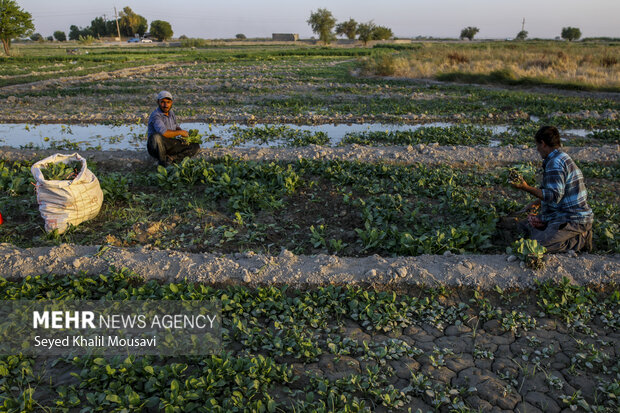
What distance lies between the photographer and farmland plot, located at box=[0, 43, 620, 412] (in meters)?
2.83

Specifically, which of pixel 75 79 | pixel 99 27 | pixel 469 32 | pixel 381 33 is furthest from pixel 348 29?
pixel 75 79

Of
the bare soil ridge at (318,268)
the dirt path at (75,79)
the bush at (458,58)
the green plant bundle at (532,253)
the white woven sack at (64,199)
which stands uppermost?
the bush at (458,58)

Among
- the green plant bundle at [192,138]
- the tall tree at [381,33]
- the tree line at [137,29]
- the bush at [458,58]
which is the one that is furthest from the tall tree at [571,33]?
the green plant bundle at [192,138]

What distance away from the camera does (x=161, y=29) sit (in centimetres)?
8294

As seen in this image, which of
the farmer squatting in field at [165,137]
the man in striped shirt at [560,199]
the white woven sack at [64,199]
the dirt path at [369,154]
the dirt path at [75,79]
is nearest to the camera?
the man in striped shirt at [560,199]

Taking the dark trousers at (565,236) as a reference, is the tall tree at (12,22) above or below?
above

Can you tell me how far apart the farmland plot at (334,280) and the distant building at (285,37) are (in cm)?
8128

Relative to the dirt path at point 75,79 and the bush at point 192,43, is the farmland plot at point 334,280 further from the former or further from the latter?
the bush at point 192,43

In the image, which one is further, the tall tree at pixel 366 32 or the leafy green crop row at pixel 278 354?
the tall tree at pixel 366 32

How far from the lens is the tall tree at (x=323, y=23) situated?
64.6 meters

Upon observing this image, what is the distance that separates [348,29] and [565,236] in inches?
2954

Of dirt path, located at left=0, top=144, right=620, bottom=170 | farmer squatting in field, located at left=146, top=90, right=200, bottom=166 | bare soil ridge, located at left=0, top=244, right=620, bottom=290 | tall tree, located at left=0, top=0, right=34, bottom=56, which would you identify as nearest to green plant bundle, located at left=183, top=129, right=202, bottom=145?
farmer squatting in field, located at left=146, top=90, right=200, bottom=166

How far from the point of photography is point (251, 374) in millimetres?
2848

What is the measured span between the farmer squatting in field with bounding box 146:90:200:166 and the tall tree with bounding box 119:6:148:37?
8858 centimetres
